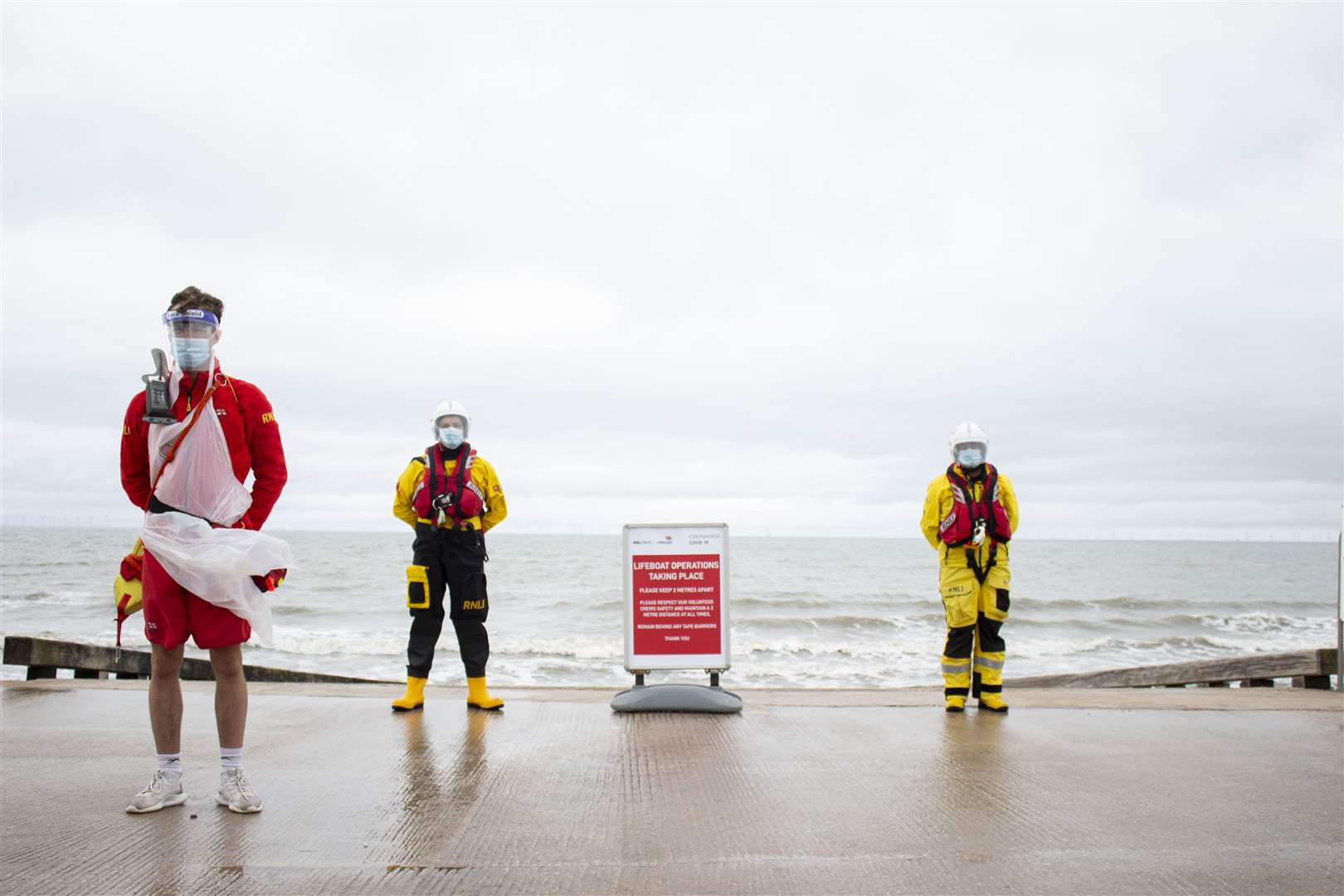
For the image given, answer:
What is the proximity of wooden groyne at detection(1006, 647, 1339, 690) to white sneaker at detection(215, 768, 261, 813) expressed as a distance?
7.94m

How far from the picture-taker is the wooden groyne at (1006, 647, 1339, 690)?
7870 millimetres

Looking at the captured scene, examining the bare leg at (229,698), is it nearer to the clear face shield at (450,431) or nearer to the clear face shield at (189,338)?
the clear face shield at (189,338)

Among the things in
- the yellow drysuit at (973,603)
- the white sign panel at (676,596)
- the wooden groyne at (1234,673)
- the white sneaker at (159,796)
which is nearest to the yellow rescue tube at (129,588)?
the white sneaker at (159,796)

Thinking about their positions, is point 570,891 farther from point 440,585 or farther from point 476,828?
point 440,585

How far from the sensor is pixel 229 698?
387cm

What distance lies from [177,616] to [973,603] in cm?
498

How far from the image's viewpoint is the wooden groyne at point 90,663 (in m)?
7.26

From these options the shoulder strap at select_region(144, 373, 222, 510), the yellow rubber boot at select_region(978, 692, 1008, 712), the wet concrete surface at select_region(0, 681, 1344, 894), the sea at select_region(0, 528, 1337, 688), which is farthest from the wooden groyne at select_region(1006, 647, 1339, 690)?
the shoulder strap at select_region(144, 373, 222, 510)

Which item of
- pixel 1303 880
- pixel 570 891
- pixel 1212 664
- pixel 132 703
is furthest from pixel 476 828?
pixel 1212 664

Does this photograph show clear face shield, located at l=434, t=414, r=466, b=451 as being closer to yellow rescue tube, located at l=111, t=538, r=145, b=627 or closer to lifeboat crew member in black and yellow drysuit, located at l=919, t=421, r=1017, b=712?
yellow rescue tube, located at l=111, t=538, r=145, b=627

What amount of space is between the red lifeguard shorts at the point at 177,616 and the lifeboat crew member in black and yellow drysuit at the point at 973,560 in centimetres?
451

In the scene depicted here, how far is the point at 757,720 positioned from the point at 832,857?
2661mm

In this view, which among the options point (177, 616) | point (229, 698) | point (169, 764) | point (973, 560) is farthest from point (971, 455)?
point (169, 764)

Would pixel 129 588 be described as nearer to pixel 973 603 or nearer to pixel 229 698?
pixel 229 698
